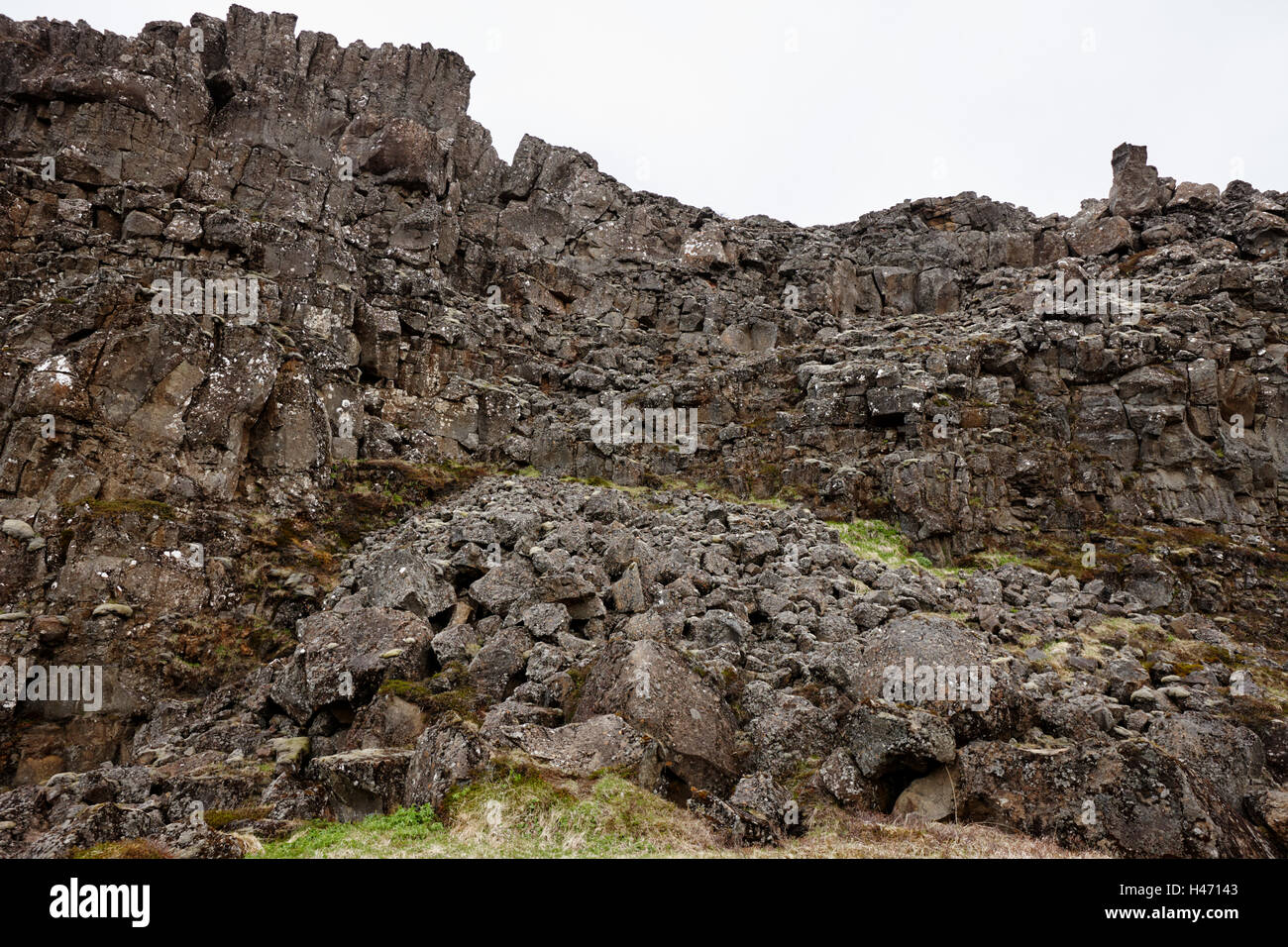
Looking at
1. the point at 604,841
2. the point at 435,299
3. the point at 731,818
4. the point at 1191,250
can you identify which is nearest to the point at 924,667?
the point at 731,818

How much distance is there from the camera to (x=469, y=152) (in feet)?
150

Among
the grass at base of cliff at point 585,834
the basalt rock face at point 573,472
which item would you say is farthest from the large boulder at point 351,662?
the grass at base of cliff at point 585,834

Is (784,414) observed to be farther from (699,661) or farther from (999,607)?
(699,661)

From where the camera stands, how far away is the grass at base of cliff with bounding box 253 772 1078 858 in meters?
8.78

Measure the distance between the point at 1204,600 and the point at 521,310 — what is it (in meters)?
36.2
